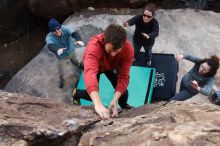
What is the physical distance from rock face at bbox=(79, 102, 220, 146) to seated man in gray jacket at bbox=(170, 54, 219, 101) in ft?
7.45

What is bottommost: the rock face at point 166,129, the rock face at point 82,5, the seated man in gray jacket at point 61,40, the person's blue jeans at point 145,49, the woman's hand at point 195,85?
the woman's hand at point 195,85

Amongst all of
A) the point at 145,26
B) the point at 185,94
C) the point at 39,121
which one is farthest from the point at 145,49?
the point at 39,121

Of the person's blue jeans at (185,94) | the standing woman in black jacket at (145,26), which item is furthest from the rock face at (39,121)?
the person's blue jeans at (185,94)

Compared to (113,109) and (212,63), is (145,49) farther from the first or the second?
(113,109)

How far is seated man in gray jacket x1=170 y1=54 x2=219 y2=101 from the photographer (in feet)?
19.8

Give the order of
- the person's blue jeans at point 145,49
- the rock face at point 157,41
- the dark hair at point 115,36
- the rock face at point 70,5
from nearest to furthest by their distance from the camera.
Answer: the dark hair at point 115,36
the person's blue jeans at point 145,49
the rock face at point 157,41
the rock face at point 70,5

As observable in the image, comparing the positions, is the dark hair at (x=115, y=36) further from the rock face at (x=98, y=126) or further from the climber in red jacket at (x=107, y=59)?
the rock face at (x=98, y=126)

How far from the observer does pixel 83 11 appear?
31.6 ft

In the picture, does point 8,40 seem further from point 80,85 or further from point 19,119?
point 19,119

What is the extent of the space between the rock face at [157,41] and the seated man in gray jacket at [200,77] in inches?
36.0

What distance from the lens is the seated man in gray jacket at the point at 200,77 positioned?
19.8 ft

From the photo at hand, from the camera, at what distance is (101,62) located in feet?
15.2

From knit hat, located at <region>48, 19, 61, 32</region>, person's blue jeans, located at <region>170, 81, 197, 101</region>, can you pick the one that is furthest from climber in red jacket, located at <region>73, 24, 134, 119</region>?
person's blue jeans, located at <region>170, 81, 197, 101</region>

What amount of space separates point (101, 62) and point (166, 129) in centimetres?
168
